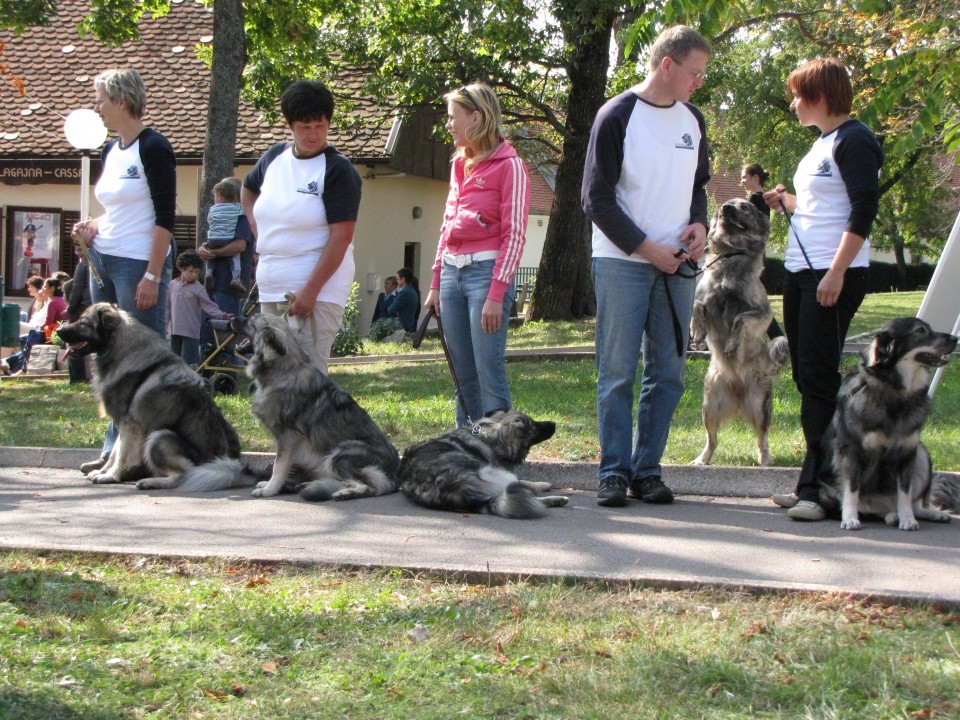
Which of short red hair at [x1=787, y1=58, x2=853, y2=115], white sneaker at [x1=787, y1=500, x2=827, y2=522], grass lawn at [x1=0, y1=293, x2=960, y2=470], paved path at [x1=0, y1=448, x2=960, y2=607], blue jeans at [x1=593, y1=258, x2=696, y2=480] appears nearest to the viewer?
paved path at [x1=0, y1=448, x2=960, y2=607]

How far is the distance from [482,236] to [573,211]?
14.5m

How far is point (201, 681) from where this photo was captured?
A: 3393 mm

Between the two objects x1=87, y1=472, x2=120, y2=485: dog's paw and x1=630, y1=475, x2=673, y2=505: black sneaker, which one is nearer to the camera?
x1=630, y1=475, x2=673, y2=505: black sneaker

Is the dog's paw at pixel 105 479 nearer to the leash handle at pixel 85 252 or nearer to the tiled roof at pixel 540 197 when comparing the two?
the leash handle at pixel 85 252

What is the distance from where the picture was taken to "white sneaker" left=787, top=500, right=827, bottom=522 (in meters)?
5.71

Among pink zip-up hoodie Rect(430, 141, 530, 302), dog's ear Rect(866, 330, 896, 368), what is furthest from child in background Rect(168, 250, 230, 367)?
dog's ear Rect(866, 330, 896, 368)

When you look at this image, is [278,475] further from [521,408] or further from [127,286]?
[521,408]

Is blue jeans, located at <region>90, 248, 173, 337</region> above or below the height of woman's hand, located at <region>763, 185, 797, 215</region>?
below

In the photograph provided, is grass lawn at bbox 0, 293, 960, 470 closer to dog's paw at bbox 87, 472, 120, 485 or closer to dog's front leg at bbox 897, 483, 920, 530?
dog's paw at bbox 87, 472, 120, 485

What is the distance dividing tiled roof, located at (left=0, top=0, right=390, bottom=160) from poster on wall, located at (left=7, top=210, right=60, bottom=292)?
1.85 metres

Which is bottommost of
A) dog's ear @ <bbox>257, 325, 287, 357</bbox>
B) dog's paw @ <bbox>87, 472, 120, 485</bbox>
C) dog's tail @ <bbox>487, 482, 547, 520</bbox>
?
dog's paw @ <bbox>87, 472, 120, 485</bbox>

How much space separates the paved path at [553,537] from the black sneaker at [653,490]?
7cm

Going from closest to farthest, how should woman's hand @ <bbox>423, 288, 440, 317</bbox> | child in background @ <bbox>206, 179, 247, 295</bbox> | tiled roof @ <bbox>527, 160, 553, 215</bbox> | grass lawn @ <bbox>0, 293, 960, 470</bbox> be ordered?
woman's hand @ <bbox>423, 288, 440, 317</bbox>, grass lawn @ <bbox>0, 293, 960, 470</bbox>, child in background @ <bbox>206, 179, 247, 295</bbox>, tiled roof @ <bbox>527, 160, 553, 215</bbox>

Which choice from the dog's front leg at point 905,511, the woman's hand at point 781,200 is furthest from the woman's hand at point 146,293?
the dog's front leg at point 905,511
